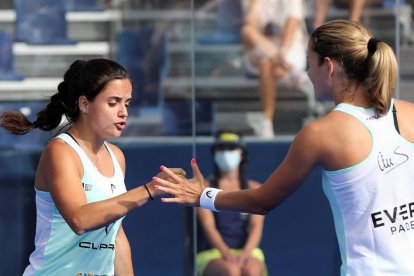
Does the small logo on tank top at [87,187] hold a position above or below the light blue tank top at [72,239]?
above

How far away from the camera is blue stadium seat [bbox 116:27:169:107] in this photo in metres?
5.35

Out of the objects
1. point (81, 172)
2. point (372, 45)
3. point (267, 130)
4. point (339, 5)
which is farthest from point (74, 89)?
point (339, 5)

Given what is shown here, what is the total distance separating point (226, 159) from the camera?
5.38 meters

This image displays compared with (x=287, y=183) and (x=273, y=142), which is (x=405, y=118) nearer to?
Answer: (x=287, y=183)

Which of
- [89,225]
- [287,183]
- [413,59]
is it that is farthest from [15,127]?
[413,59]

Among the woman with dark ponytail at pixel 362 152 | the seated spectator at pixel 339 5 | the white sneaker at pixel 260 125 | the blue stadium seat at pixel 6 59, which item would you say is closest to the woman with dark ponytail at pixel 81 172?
the woman with dark ponytail at pixel 362 152

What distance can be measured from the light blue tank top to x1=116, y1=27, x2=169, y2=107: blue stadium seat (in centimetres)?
199

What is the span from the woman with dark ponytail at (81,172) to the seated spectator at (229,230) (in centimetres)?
188

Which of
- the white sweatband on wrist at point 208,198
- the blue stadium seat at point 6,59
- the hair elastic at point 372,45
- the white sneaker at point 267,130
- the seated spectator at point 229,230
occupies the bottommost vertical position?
the seated spectator at point 229,230

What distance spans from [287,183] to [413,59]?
106 inches

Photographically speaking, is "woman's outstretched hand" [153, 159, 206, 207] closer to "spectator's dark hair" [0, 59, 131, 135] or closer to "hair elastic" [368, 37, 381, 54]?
"spectator's dark hair" [0, 59, 131, 135]

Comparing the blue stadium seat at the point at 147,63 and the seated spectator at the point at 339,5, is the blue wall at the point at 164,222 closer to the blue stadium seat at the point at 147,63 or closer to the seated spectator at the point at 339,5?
the blue stadium seat at the point at 147,63

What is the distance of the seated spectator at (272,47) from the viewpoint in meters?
5.42

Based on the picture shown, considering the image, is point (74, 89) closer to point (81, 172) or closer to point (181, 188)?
point (81, 172)
